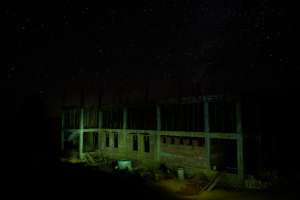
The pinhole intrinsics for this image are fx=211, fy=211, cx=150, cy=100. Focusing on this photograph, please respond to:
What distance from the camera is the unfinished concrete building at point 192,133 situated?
1576cm

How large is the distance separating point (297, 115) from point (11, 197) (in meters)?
26.0

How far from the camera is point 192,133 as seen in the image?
1725 cm

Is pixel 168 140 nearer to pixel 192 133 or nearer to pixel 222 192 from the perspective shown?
pixel 192 133

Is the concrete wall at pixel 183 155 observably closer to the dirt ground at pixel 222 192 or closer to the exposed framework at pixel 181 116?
the exposed framework at pixel 181 116

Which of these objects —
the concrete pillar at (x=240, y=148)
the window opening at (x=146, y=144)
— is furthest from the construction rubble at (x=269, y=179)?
the window opening at (x=146, y=144)

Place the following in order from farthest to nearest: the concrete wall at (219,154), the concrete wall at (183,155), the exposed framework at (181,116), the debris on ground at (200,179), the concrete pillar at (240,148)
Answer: the concrete wall at (183,155), the concrete wall at (219,154), the exposed framework at (181,116), the debris on ground at (200,179), the concrete pillar at (240,148)

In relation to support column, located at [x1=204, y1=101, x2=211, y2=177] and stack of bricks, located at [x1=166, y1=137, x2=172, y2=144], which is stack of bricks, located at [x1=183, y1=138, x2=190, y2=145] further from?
support column, located at [x1=204, y1=101, x2=211, y2=177]

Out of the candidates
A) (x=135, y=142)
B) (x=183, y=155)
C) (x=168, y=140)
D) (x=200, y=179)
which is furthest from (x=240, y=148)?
(x=135, y=142)

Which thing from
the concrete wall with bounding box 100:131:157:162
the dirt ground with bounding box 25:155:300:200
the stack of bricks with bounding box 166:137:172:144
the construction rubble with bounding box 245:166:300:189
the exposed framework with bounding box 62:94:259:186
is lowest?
the dirt ground with bounding box 25:155:300:200

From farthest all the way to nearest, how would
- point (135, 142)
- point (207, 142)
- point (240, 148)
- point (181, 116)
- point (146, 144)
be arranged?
point (135, 142), point (146, 144), point (181, 116), point (207, 142), point (240, 148)

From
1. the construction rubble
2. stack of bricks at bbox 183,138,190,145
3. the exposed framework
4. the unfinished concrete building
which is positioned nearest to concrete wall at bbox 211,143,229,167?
the unfinished concrete building

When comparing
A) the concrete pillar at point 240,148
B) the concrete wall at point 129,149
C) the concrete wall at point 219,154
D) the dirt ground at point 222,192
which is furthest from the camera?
the concrete wall at point 129,149

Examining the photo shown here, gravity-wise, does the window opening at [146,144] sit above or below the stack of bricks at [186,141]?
below

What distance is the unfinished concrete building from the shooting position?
1576 cm
